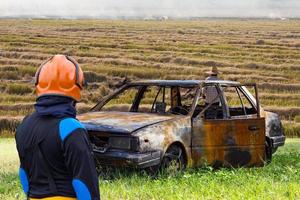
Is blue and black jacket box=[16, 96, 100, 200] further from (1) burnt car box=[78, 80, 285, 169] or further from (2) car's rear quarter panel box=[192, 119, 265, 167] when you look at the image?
(2) car's rear quarter panel box=[192, 119, 265, 167]

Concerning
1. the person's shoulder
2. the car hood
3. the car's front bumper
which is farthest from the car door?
the person's shoulder

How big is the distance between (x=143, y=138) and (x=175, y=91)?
2.00 meters

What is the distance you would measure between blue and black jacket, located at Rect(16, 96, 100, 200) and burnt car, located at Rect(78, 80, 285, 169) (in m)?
3.70

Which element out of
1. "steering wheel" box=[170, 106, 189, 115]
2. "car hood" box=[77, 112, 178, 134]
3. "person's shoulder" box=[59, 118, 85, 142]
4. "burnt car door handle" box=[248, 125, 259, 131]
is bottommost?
"burnt car door handle" box=[248, 125, 259, 131]

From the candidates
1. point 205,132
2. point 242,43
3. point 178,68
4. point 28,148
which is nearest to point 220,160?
point 205,132

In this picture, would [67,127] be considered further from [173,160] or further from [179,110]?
[179,110]

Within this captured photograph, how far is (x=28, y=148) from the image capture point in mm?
3273

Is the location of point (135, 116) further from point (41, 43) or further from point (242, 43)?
point (242, 43)

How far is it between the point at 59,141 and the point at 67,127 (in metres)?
0.08

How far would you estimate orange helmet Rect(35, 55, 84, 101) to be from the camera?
3.18 metres

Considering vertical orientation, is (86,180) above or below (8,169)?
above

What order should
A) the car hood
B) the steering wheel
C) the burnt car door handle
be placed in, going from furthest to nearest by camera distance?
the steering wheel < the burnt car door handle < the car hood

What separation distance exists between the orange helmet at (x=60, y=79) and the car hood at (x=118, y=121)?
13.0ft

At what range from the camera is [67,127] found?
3.13 metres
